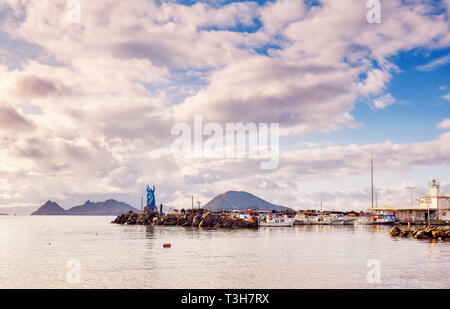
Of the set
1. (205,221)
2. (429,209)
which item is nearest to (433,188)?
(429,209)

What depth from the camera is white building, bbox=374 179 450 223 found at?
15588 centimetres

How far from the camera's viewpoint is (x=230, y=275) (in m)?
44.6

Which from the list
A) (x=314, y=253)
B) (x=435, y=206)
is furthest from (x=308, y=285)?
(x=435, y=206)

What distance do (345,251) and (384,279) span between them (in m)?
26.3

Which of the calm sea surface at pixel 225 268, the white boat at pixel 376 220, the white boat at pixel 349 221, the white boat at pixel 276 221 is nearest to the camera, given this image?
the calm sea surface at pixel 225 268

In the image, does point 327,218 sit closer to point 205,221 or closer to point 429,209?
point 429,209

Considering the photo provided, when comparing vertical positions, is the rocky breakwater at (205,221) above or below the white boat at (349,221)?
above

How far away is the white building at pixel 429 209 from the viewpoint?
155875 millimetres

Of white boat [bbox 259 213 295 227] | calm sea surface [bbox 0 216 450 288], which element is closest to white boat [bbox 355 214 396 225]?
white boat [bbox 259 213 295 227]

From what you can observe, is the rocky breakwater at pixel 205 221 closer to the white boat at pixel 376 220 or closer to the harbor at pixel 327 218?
the harbor at pixel 327 218

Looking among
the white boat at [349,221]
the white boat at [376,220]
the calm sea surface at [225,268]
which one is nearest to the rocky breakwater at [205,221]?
the white boat at [349,221]

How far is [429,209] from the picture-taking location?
16138 cm

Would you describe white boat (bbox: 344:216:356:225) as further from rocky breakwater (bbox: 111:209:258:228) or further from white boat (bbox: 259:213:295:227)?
rocky breakwater (bbox: 111:209:258:228)
